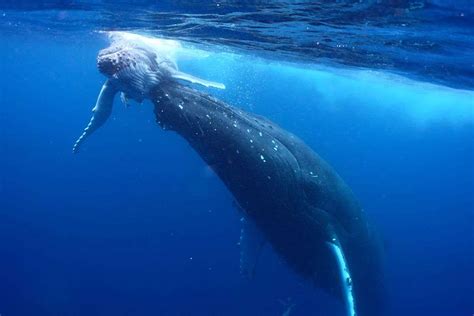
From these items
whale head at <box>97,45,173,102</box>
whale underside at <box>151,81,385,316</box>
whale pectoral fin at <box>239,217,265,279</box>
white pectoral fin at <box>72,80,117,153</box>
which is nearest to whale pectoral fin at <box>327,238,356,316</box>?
whale underside at <box>151,81,385,316</box>

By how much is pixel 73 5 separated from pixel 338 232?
54.4 ft

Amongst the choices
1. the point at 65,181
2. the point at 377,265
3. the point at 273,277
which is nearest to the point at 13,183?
the point at 65,181

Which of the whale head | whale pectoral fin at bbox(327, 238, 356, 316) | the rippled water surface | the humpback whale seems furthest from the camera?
the rippled water surface

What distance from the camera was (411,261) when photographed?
44625mm

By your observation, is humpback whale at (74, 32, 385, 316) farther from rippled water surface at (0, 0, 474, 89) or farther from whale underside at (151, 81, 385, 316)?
rippled water surface at (0, 0, 474, 89)

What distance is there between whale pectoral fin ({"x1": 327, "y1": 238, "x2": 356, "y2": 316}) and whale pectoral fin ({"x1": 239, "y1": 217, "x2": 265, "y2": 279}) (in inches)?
70.2

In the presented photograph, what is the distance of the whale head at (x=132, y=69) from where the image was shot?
6.28 m

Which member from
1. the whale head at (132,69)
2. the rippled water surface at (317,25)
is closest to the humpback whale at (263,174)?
the whale head at (132,69)

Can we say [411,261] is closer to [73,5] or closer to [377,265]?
[377,265]

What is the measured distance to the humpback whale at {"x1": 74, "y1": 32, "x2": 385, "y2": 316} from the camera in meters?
6.75

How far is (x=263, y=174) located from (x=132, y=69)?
290 cm

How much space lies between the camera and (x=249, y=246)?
9734 millimetres

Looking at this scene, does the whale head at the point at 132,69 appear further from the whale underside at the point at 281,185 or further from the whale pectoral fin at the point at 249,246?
the whale pectoral fin at the point at 249,246

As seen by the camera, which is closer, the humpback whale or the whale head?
the whale head
